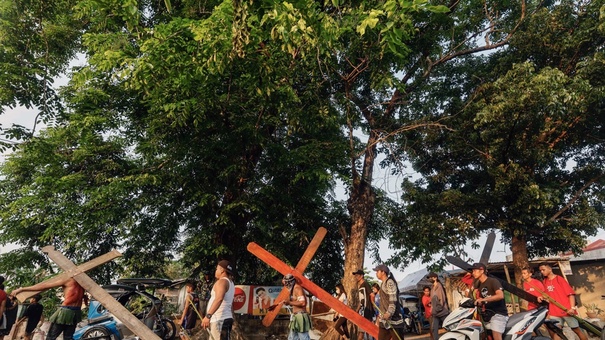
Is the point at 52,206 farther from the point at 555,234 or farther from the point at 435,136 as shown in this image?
the point at 555,234

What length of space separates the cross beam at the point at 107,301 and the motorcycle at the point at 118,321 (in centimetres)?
305

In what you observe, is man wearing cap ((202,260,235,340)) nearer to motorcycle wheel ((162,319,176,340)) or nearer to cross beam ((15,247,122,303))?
cross beam ((15,247,122,303))

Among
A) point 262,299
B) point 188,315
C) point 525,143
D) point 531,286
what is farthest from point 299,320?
point 525,143

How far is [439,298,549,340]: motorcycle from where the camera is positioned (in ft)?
17.6

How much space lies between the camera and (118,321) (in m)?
9.05

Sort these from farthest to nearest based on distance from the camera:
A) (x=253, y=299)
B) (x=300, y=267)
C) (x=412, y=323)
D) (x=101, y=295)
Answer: (x=412, y=323) < (x=253, y=299) < (x=300, y=267) < (x=101, y=295)

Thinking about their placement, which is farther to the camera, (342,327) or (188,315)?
(188,315)

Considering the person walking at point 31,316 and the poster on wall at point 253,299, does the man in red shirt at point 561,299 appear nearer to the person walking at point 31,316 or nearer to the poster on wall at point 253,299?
the poster on wall at point 253,299

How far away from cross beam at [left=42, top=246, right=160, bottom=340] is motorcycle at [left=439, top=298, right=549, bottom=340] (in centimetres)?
390

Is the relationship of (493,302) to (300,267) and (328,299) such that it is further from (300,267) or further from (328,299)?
(300,267)

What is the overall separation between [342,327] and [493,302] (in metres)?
4.19

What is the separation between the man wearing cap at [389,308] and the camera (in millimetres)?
6137

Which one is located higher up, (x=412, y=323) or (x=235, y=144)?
(x=235, y=144)

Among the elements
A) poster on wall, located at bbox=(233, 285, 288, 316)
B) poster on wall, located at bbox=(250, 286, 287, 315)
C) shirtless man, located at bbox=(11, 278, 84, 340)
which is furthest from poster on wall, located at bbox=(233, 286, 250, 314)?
shirtless man, located at bbox=(11, 278, 84, 340)
